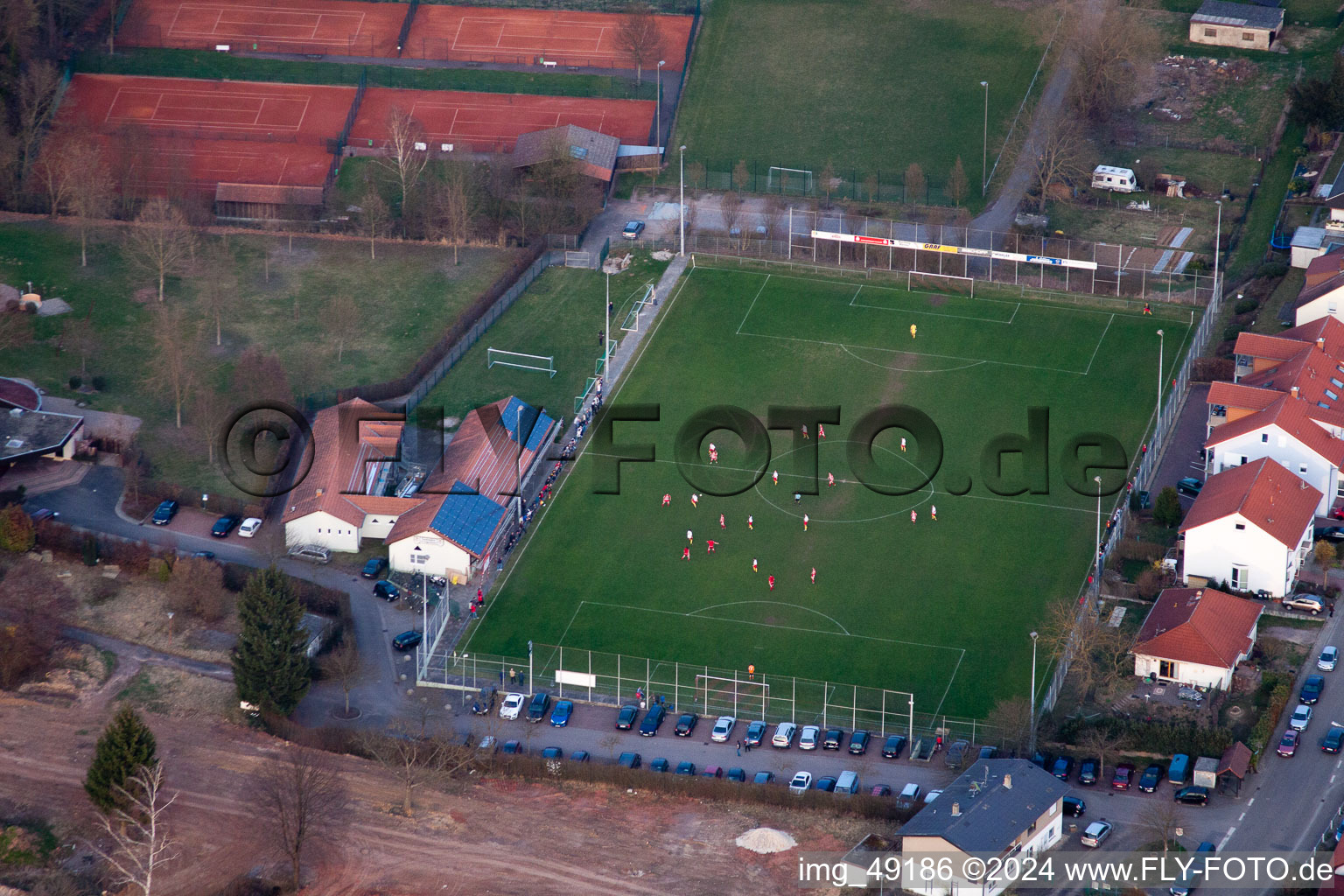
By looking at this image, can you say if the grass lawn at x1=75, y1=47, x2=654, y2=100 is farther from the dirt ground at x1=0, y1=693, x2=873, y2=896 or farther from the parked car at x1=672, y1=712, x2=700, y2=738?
the dirt ground at x1=0, y1=693, x2=873, y2=896

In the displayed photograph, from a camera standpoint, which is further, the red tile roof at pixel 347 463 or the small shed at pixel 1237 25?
the small shed at pixel 1237 25

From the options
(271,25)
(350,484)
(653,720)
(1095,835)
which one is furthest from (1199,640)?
(271,25)

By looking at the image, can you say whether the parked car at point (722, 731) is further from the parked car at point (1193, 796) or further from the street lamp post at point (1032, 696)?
the parked car at point (1193, 796)

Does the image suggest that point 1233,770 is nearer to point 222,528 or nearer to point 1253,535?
point 1253,535

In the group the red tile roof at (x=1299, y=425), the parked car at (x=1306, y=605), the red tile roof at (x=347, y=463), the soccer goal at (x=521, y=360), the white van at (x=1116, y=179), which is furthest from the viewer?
the white van at (x=1116, y=179)

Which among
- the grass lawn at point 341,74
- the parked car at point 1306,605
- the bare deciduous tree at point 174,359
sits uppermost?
the grass lawn at point 341,74

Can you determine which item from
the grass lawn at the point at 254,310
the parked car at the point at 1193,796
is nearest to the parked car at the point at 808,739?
the parked car at the point at 1193,796

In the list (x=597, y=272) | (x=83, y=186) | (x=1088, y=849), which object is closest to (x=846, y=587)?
(x=1088, y=849)

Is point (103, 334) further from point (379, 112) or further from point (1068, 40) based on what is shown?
point (1068, 40)
